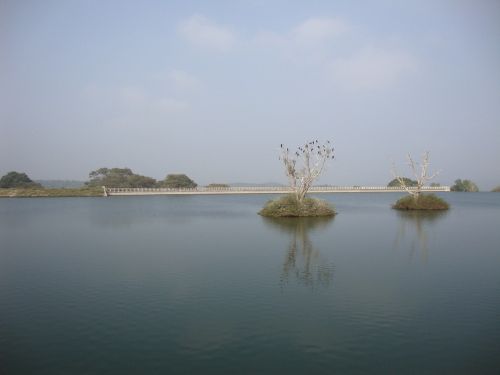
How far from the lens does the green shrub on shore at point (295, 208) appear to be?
1930 inches

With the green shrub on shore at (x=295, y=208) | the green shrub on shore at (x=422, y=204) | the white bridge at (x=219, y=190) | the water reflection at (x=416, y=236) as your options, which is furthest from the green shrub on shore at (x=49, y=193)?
the water reflection at (x=416, y=236)

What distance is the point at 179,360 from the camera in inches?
417

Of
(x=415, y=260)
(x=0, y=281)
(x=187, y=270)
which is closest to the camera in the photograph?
(x=0, y=281)

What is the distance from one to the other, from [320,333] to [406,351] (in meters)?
2.38

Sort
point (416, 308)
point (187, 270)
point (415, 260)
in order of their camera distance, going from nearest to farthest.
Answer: point (416, 308) < point (187, 270) < point (415, 260)

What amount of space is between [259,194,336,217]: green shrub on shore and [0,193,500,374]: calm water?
19.7 m

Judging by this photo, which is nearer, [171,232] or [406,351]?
[406,351]

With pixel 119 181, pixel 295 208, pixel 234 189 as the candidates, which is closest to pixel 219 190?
pixel 234 189

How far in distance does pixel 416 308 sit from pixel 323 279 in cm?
476

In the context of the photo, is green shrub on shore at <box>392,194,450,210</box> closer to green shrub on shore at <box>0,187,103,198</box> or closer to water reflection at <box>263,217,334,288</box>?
water reflection at <box>263,217,334,288</box>

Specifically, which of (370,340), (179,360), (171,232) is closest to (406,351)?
(370,340)

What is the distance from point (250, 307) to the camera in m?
14.7

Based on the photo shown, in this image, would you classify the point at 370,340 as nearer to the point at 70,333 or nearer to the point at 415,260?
the point at 70,333

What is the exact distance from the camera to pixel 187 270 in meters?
20.5
